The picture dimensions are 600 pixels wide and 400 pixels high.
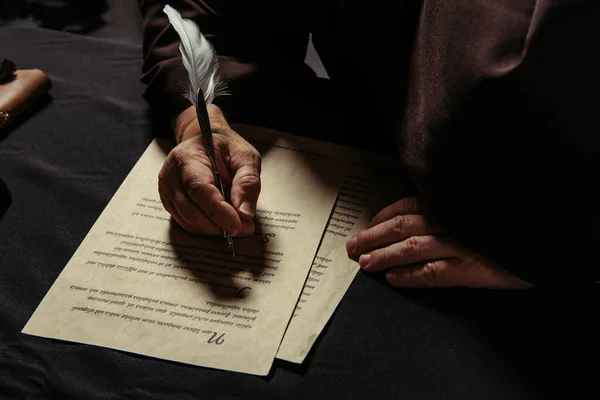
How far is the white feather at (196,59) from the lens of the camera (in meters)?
0.84

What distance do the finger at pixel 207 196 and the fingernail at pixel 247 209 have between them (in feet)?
0.06

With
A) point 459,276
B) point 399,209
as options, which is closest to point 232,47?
point 399,209

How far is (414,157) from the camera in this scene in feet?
2.35

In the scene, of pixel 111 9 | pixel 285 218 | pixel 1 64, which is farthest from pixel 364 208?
pixel 111 9

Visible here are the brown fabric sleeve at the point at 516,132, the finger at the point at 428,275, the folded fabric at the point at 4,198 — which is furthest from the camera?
the folded fabric at the point at 4,198

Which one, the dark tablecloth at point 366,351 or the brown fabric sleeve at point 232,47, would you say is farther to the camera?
the brown fabric sleeve at point 232,47

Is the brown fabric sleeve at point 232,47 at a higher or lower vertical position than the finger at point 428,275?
higher

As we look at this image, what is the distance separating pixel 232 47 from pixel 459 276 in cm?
48

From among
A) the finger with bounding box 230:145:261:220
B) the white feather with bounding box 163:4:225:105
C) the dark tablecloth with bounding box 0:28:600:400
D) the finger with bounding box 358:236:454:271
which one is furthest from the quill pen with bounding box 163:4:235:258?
the finger with bounding box 358:236:454:271

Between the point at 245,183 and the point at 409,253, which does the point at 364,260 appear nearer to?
the point at 409,253

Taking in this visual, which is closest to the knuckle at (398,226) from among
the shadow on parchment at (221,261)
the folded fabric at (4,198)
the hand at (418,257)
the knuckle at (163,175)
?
the hand at (418,257)

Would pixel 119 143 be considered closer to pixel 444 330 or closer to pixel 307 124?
pixel 307 124

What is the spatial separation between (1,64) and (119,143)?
0.88ft

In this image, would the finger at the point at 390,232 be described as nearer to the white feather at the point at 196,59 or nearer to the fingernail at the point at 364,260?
the fingernail at the point at 364,260
